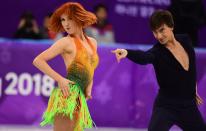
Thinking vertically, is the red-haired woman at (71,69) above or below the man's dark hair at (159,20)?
below

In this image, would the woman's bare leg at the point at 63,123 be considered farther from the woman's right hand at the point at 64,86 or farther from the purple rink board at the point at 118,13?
the purple rink board at the point at 118,13

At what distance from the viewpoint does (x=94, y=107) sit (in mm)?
9055

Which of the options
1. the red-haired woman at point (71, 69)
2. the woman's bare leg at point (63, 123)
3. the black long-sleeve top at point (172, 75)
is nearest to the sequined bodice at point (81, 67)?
the red-haired woman at point (71, 69)

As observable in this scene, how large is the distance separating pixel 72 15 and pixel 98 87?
3.67m

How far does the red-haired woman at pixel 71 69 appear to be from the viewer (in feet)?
17.4

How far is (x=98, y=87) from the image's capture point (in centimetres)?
906

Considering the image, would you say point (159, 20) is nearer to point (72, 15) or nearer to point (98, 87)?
point (72, 15)

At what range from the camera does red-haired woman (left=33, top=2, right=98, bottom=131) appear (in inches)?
209

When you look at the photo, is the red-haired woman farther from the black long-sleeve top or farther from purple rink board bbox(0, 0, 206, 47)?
purple rink board bbox(0, 0, 206, 47)

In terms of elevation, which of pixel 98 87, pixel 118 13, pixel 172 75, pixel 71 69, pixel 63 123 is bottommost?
pixel 98 87

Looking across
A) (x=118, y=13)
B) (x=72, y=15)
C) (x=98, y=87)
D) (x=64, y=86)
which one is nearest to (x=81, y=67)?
(x=64, y=86)

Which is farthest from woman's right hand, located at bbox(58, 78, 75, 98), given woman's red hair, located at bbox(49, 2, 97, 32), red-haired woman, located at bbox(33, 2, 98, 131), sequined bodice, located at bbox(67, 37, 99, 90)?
woman's red hair, located at bbox(49, 2, 97, 32)

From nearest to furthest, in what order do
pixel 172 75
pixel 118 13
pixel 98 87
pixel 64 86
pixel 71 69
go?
pixel 64 86
pixel 71 69
pixel 172 75
pixel 98 87
pixel 118 13

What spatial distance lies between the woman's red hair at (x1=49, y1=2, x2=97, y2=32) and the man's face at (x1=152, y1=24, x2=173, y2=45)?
61 centimetres
